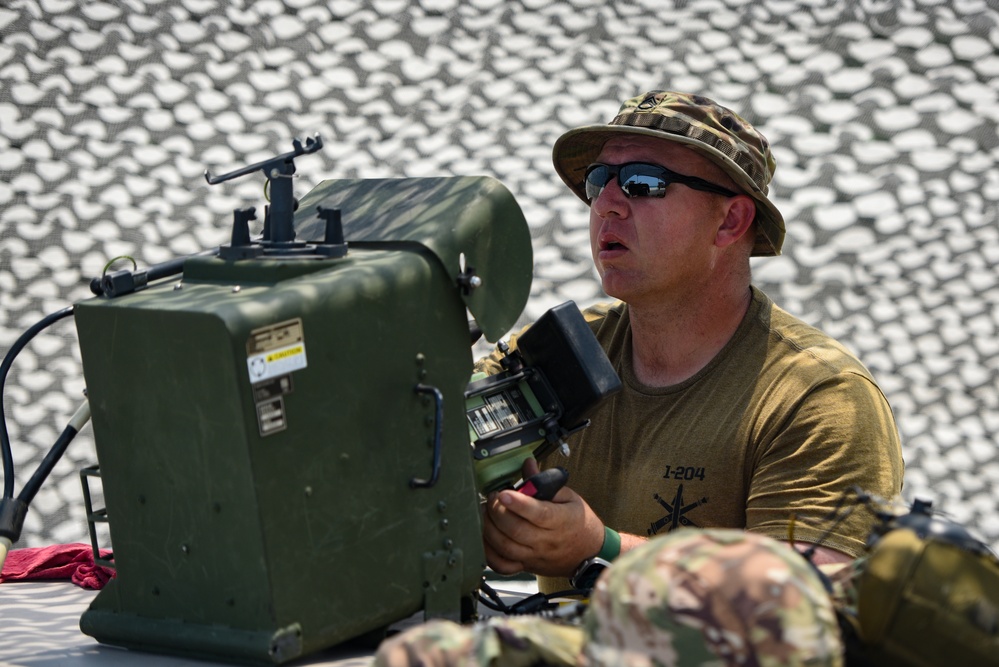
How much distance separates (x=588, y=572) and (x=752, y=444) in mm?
457

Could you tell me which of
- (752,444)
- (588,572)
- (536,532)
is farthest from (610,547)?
(752,444)

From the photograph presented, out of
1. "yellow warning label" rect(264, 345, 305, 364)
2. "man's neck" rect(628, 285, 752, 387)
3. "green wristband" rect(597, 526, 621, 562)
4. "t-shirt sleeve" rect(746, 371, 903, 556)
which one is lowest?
"green wristband" rect(597, 526, 621, 562)

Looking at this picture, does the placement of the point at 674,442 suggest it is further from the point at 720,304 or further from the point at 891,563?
the point at 891,563

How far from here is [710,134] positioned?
2.58 meters

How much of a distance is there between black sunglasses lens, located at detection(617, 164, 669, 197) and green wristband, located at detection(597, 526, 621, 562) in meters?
0.74

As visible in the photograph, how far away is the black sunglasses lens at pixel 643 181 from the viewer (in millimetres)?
2619

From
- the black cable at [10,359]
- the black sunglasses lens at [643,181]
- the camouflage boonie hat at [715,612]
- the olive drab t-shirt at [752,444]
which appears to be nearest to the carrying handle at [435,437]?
the camouflage boonie hat at [715,612]

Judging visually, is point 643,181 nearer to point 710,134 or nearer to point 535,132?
point 710,134

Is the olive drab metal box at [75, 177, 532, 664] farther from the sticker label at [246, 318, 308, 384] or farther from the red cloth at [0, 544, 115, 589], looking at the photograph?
the red cloth at [0, 544, 115, 589]

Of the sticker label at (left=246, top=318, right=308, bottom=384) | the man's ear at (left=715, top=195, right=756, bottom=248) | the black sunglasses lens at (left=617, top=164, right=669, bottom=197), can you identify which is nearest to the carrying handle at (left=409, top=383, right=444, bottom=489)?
the sticker label at (left=246, top=318, right=308, bottom=384)

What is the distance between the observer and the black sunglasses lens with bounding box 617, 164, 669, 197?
2619 mm

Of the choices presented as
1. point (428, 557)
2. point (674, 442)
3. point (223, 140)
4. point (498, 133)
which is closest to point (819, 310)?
point (498, 133)

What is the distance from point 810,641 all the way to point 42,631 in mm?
1318

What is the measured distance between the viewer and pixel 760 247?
9.52ft
